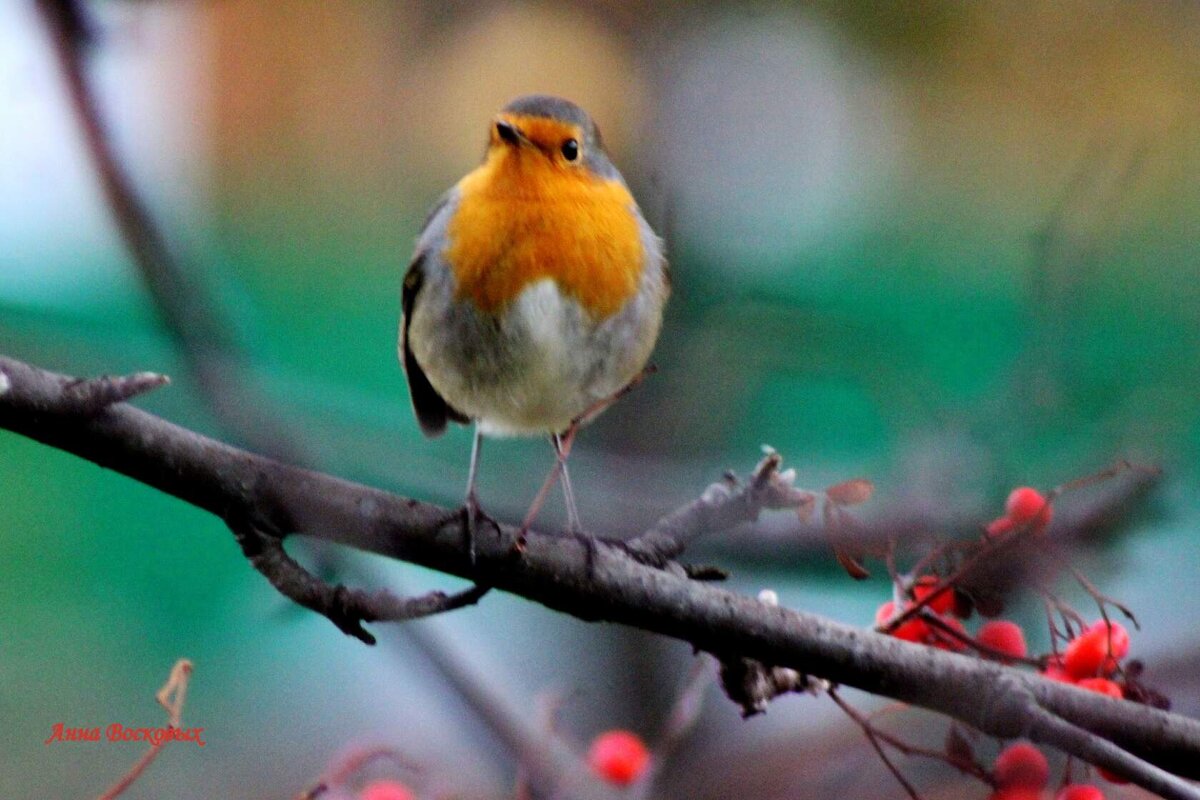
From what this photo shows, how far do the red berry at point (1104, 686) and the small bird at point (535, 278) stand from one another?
0.30 meters

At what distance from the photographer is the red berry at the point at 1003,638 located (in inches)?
24.4

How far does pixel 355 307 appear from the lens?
0.85 meters

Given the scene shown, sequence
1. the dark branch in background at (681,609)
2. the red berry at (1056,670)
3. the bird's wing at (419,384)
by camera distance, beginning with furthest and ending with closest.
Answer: the bird's wing at (419,384) < the red berry at (1056,670) < the dark branch in background at (681,609)

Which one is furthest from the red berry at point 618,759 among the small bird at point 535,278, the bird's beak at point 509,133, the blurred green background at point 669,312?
the bird's beak at point 509,133

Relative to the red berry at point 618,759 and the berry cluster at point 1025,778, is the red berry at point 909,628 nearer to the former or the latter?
the berry cluster at point 1025,778

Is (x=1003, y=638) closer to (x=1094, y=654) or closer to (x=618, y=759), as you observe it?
(x=1094, y=654)

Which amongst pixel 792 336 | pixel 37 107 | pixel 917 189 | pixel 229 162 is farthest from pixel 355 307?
pixel 917 189

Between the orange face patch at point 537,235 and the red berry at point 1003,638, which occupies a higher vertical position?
the orange face patch at point 537,235

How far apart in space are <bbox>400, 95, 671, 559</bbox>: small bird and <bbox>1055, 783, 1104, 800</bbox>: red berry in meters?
0.32

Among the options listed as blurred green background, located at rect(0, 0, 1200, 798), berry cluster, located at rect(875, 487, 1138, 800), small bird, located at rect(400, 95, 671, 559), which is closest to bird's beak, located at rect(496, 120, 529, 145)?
small bird, located at rect(400, 95, 671, 559)

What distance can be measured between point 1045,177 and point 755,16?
291mm

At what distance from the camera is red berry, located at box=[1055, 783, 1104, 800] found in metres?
0.57

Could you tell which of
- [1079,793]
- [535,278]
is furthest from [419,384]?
[1079,793]

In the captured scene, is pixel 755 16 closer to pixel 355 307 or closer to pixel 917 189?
pixel 917 189
